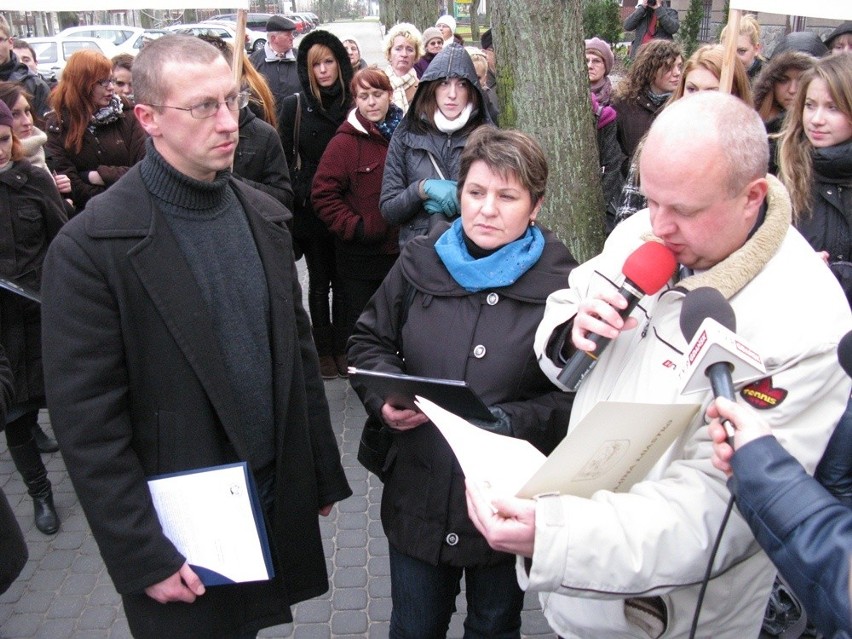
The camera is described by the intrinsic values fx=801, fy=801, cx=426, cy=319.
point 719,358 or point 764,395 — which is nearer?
point 719,358

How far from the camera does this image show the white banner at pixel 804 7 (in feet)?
9.36

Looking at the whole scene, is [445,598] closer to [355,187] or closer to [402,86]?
[355,187]

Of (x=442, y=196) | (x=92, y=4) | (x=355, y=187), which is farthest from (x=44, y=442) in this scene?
(x=442, y=196)

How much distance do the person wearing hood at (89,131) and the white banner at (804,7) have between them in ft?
12.5

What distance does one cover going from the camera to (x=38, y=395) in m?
3.95

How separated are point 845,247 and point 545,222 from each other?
65.9 inches

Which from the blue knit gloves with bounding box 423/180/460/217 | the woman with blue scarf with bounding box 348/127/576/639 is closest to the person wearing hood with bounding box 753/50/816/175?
the blue knit gloves with bounding box 423/180/460/217

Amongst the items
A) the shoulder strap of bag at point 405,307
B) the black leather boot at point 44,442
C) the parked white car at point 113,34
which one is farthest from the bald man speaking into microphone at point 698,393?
the parked white car at point 113,34

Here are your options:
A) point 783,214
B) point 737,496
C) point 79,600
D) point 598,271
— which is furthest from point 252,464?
point 79,600

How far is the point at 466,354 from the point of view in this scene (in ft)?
7.80

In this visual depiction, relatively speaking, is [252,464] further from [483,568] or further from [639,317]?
[639,317]

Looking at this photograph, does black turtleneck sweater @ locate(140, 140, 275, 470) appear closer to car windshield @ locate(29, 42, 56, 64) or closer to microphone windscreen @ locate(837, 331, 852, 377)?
microphone windscreen @ locate(837, 331, 852, 377)

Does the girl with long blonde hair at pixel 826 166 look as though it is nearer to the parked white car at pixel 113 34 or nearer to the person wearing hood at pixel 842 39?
the person wearing hood at pixel 842 39

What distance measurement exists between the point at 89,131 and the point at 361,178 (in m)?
1.82
